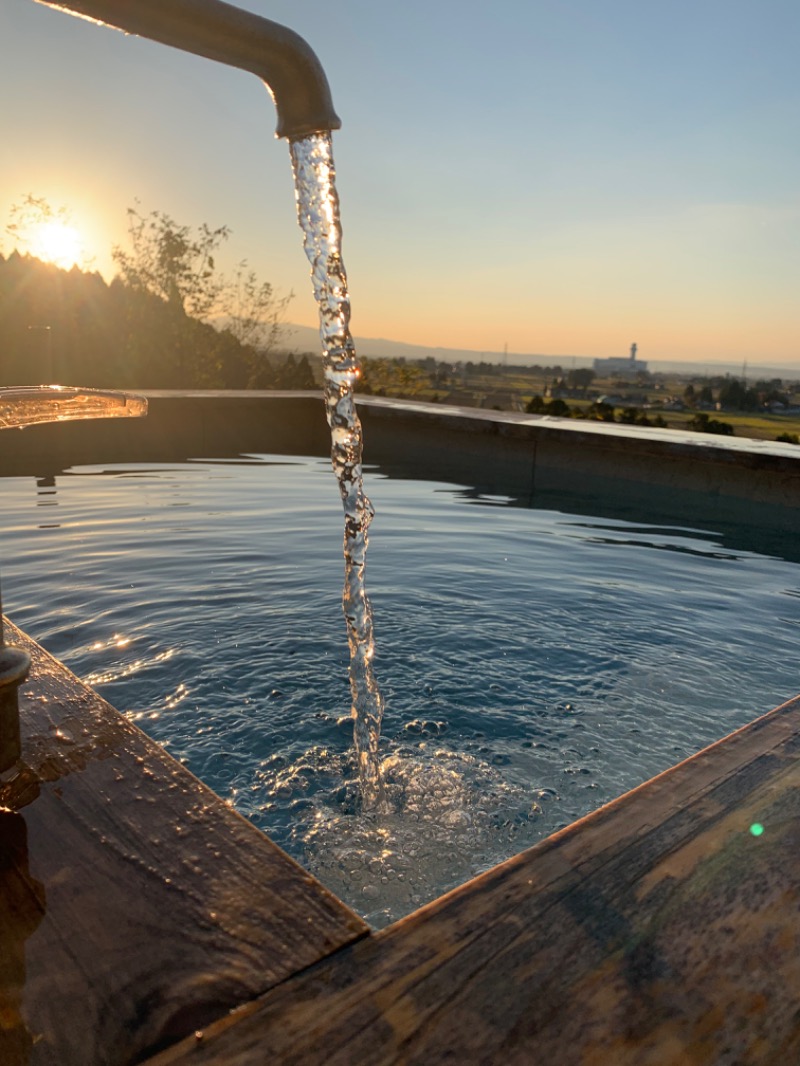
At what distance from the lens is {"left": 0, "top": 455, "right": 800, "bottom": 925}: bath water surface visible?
2.46m

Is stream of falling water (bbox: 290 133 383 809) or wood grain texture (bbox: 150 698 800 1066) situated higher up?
stream of falling water (bbox: 290 133 383 809)

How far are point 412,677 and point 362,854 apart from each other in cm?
127

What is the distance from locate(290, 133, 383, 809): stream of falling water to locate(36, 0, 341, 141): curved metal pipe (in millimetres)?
54

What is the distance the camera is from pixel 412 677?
11.3ft

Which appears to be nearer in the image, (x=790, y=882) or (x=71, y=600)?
(x=790, y=882)

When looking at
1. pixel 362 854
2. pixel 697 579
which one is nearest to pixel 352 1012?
pixel 362 854

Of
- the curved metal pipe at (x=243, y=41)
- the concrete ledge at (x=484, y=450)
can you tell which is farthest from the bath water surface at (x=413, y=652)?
the curved metal pipe at (x=243, y=41)

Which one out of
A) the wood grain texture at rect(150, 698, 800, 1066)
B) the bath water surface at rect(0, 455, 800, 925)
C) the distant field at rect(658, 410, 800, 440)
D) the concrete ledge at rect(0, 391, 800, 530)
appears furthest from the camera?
the distant field at rect(658, 410, 800, 440)

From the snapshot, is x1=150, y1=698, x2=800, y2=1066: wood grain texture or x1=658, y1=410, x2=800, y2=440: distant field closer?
x1=150, y1=698, x2=800, y2=1066: wood grain texture

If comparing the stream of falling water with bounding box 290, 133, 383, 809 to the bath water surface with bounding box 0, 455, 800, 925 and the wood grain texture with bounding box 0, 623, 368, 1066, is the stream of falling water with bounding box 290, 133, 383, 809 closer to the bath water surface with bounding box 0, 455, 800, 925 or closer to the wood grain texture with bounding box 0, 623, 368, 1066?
the bath water surface with bounding box 0, 455, 800, 925

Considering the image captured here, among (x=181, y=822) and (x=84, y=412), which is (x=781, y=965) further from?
(x=84, y=412)

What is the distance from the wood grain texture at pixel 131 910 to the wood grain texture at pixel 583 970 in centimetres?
5

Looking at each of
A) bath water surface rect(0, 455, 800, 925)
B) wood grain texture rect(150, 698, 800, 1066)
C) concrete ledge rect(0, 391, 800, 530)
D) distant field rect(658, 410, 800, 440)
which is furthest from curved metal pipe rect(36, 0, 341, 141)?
distant field rect(658, 410, 800, 440)

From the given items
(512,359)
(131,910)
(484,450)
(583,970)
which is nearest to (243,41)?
(131,910)
